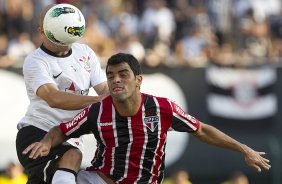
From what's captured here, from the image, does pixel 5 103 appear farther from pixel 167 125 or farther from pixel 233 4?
pixel 167 125

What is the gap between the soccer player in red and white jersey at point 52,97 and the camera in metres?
9.36

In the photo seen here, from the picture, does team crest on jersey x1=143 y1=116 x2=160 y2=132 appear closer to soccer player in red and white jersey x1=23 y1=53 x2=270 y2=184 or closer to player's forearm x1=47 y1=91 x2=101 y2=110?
soccer player in red and white jersey x1=23 y1=53 x2=270 y2=184

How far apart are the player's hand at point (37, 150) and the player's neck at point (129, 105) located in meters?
0.81

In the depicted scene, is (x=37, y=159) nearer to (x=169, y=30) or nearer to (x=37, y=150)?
(x=37, y=150)

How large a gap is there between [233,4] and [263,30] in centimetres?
162

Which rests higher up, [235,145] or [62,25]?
[62,25]

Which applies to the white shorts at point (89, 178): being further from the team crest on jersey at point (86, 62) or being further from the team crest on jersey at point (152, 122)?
the team crest on jersey at point (86, 62)

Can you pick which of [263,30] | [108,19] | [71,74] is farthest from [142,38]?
[71,74]

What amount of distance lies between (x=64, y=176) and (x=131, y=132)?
0.80 metres

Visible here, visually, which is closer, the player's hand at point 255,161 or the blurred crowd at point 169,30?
the player's hand at point 255,161

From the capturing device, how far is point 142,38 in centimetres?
1981

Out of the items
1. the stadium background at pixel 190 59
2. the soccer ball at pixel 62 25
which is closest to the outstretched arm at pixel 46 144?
the soccer ball at pixel 62 25

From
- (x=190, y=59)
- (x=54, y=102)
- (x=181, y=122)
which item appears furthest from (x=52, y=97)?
(x=190, y=59)

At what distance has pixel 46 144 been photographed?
9.00 metres
